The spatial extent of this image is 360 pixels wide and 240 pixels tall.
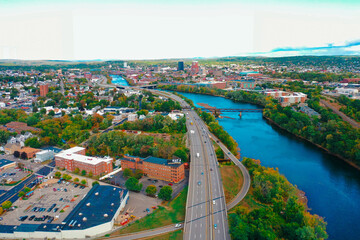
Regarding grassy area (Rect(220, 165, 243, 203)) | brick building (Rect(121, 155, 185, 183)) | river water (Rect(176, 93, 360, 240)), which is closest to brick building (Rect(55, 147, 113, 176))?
brick building (Rect(121, 155, 185, 183))

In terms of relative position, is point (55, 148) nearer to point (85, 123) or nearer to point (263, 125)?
point (85, 123)

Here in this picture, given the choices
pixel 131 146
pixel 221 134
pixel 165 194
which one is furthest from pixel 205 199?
pixel 221 134

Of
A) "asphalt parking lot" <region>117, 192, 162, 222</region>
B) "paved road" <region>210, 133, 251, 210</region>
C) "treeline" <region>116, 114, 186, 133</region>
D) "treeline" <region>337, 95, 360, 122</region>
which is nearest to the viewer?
"asphalt parking lot" <region>117, 192, 162, 222</region>

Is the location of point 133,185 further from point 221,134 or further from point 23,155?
point 221,134

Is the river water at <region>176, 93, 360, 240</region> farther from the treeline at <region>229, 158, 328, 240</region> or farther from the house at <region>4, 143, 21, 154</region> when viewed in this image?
the house at <region>4, 143, 21, 154</region>

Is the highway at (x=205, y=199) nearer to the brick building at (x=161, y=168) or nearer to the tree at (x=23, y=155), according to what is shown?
the brick building at (x=161, y=168)
